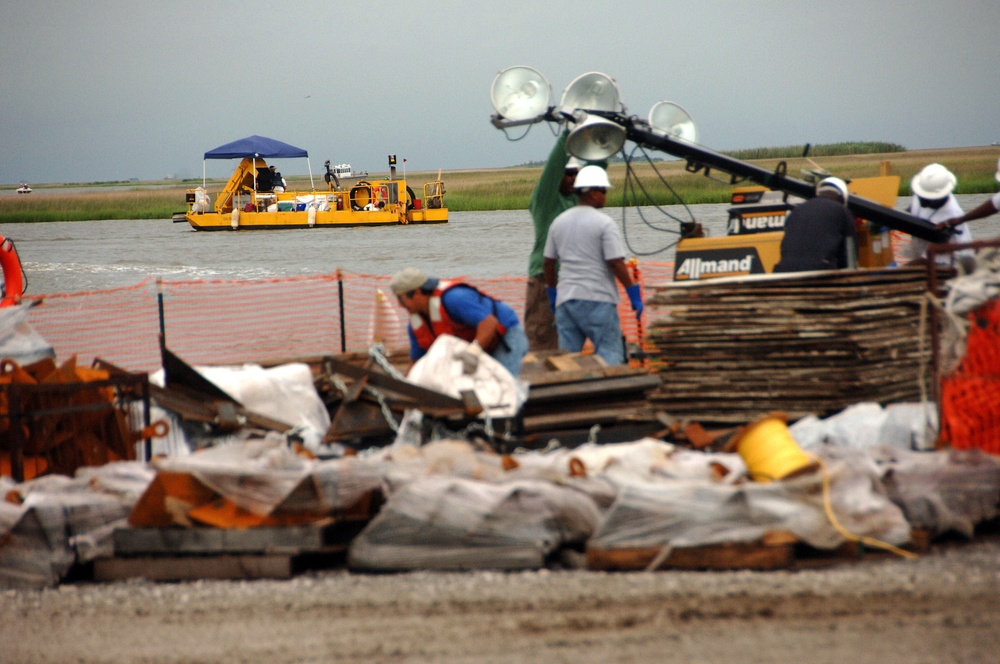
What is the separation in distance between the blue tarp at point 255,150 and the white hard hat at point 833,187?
3722 cm

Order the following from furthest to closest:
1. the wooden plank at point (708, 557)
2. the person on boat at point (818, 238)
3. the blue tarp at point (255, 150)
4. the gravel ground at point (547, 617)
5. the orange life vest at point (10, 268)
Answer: the blue tarp at point (255, 150)
the orange life vest at point (10, 268)
the person on boat at point (818, 238)
the wooden plank at point (708, 557)
the gravel ground at point (547, 617)

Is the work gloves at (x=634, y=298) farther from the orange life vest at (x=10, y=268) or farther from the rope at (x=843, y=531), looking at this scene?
the orange life vest at (x=10, y=268)

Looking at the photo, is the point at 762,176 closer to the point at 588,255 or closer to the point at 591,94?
the point at 591,94

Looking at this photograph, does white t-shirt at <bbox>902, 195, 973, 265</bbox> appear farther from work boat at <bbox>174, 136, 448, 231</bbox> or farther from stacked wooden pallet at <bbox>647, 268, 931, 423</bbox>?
work boat at <bbox>174, 136, 448, 231</bbox>

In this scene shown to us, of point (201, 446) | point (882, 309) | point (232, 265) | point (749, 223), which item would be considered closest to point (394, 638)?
point (201, 446)

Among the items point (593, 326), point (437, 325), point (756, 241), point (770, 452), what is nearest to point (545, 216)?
point (593, 326)

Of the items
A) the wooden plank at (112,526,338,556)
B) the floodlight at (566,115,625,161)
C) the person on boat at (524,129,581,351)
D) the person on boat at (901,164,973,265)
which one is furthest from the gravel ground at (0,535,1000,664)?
Answer: the person on boat at (901,164,973,265)

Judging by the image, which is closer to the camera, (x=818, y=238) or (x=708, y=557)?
(x=708, y=557)

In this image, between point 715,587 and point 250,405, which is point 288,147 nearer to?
point 250,405

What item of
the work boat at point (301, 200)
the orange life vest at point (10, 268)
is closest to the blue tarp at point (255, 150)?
the work boat at point (301, 200)

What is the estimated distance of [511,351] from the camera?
6.84 m

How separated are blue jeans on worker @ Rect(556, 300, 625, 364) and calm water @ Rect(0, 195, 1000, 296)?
43.7 feet

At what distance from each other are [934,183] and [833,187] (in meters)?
1.77

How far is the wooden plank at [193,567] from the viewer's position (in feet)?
15.8
